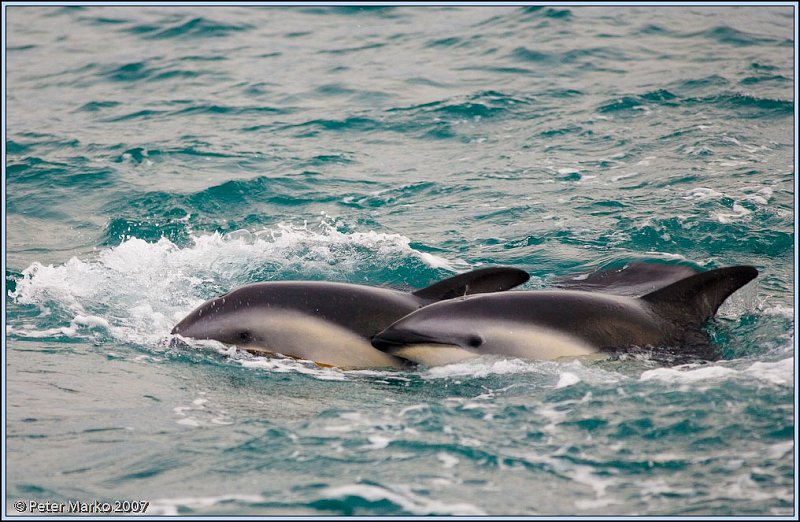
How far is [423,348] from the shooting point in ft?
27.6

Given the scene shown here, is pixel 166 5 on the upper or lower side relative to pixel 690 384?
upper

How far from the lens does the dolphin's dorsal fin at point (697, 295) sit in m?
8.83

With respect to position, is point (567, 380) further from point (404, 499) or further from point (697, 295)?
point (404, 499)

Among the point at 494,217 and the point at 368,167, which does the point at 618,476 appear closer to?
the point at 494,217

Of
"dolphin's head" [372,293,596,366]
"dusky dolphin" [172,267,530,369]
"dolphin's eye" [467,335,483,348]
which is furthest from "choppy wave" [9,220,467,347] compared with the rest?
"dolphin's eye" [467,335,483,348]

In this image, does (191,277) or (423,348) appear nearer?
(423,348)

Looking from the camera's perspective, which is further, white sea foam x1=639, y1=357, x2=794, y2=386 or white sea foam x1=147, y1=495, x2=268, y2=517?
white sea foam x1=639, y1=357, x2=794, y2=386

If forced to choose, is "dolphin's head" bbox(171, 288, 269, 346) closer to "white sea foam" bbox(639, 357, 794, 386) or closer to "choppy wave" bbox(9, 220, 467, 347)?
"choppy wave" bbox(9, 220, 467, 347)

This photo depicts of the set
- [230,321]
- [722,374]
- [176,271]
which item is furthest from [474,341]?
[176,271]

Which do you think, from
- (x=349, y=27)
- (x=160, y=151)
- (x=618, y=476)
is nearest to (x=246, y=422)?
(x=618, y=476)

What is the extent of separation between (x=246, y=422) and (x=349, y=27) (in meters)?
20.6

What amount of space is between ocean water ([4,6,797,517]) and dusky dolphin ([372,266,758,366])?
213 mm

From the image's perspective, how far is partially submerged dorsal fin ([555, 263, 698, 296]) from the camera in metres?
9.92

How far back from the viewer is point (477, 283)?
358 inches
